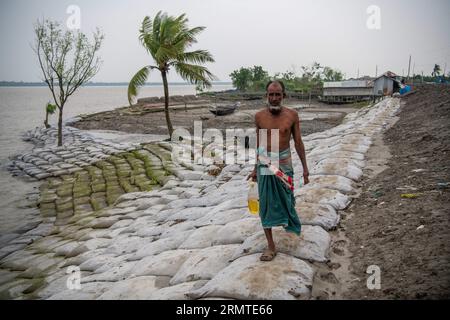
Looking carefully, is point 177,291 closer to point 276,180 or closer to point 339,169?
point 276,180

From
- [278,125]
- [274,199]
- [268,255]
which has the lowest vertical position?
[268,255]

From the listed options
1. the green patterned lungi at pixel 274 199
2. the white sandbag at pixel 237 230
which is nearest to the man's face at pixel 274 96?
the green patterned lungi at pixel 274 199

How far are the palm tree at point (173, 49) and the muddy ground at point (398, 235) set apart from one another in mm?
7580

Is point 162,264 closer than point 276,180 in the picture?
No

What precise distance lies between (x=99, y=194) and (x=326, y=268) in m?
6.56

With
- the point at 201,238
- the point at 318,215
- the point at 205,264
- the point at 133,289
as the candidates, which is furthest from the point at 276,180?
the point at 133,289

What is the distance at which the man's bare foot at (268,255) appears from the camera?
271 centimetres

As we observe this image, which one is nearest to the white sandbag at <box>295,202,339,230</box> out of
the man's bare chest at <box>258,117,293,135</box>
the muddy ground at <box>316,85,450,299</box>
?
the muddy ground at <box>316,85,450,299</box>

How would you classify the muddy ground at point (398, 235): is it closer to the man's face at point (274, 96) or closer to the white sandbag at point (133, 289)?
the man's face at point (274, 96)

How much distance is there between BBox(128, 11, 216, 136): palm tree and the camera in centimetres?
1110

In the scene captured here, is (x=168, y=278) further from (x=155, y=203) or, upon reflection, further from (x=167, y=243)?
(x=155, y=203)

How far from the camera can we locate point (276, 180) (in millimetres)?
2789

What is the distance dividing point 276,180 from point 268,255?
643mm
